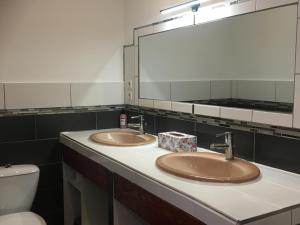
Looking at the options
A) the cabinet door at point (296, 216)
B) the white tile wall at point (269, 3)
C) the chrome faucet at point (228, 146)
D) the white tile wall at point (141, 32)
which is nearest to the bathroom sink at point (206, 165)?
the chrome faucet at point (228, 146)

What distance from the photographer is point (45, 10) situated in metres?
2.42

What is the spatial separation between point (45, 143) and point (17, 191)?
0.45 m

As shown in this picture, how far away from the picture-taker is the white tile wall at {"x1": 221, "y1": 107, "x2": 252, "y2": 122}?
165 cm

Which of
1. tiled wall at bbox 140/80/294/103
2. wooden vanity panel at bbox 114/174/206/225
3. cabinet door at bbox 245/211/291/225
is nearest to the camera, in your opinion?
cabinet door at bbox 245/211/291/225

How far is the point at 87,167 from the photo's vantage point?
209 centimetres

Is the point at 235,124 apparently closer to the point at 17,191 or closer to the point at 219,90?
the point at 219,90

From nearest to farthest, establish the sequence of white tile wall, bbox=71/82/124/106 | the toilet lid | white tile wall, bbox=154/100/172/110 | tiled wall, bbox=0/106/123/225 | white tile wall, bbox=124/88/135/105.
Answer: the toilet lid < white tile wall, bbox=154/100/172/110 < tiled wall, bbox=0/106/123/225 < white tile wall, bbox=71/82/124/106 < white tile wall, bbox=124/88/135/105

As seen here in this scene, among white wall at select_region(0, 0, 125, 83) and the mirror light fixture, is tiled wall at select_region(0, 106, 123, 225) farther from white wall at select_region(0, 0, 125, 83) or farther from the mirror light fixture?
the mirror light fixture

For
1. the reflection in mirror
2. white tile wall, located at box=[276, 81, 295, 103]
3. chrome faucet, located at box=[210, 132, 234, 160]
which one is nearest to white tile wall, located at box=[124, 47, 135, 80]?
the reflection in mirror

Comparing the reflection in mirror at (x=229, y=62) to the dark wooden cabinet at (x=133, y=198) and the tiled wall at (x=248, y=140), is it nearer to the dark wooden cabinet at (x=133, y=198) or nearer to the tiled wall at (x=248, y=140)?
the tiled wall at (x=248, y=140)

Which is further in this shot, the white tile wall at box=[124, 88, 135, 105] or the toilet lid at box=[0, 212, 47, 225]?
the white tile wall at box=[124, 88, 135, 105]

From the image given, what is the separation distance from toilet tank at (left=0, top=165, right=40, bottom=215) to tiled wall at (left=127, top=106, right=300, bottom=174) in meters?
0.95

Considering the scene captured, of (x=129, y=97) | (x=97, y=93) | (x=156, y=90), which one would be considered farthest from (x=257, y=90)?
(x=97, y=93)

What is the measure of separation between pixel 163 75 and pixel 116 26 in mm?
649
